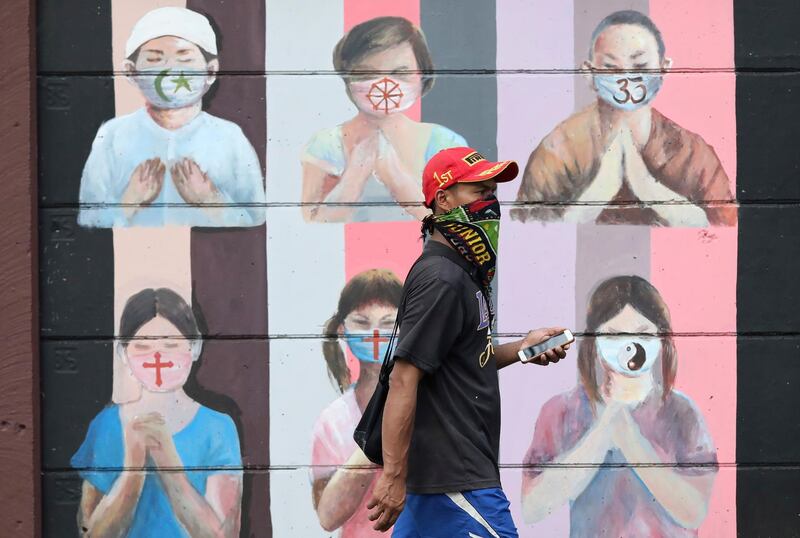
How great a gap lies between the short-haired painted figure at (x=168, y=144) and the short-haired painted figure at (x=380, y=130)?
339 mm

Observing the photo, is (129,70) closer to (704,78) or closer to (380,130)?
(380,130)

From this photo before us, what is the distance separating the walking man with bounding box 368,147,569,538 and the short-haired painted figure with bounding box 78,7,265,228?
1.66 meters

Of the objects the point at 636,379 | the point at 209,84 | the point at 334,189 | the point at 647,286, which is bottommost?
the point at 636,379

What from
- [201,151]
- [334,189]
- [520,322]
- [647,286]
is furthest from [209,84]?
[647,286]

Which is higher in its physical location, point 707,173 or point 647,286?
point 707,173

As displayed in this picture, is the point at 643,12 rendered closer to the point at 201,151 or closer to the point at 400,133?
the point at 400,133

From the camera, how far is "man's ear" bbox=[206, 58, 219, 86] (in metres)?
5.65

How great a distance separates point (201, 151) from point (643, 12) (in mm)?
2010

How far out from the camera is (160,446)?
18.6 feet

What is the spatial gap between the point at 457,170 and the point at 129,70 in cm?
211

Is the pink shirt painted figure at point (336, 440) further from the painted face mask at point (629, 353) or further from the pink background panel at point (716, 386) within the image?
the pink background panel at point (716, 386)

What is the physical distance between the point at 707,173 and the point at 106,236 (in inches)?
103

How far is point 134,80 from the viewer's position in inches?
223

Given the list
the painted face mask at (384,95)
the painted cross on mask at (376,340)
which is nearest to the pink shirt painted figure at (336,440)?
the painted cross on mask at (376,340)
